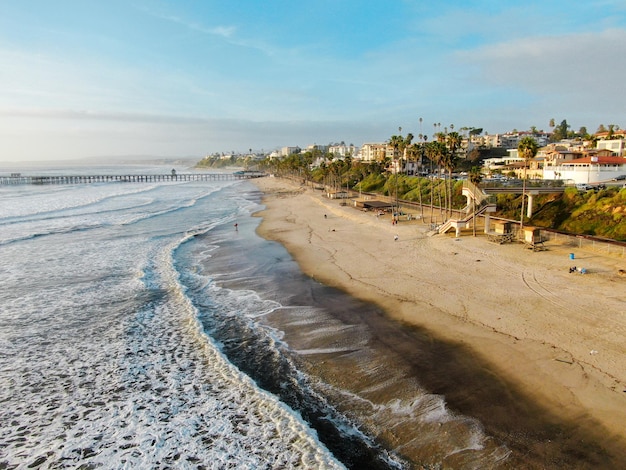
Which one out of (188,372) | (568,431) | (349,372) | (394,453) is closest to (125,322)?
(188,372)

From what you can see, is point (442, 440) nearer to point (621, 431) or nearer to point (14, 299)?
point (621, 431)

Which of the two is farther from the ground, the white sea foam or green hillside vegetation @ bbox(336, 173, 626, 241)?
green hillside vegetation @ bbox(336, 173, 626, 241)

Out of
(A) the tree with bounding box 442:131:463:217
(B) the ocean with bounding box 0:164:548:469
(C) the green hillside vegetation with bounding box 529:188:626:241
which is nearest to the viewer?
(B) the ocean with bounding box 0:164:548:469

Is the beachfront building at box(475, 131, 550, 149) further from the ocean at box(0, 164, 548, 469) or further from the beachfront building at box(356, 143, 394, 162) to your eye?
the ocean at box(0, 164, 548, 469)

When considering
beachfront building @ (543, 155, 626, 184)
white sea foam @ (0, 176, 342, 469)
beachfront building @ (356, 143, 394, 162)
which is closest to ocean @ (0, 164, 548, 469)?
white sea foam @ (0, 176, 342, 469)

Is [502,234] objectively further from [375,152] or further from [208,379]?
[375,152]

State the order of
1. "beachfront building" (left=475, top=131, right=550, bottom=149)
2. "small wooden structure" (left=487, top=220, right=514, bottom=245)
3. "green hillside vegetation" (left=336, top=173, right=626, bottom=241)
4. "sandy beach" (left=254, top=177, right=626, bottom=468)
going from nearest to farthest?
"sandy beach" (left=254, top=177, right=626, bottom=468), "small wooden structure" (left=487, top=220, right=514, bottom=245), "green hillside vegetation" (left=336, top=173, right=626, bottom=241), "beachfront building" (left=475, top=131, right=550, bottom=149)

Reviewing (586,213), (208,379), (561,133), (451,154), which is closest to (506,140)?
(561,133)

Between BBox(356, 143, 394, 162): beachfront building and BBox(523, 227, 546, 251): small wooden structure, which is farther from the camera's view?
BBox(356, 143, 394, 162): beachfront building
